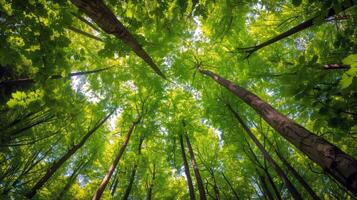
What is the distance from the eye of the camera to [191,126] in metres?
9.85

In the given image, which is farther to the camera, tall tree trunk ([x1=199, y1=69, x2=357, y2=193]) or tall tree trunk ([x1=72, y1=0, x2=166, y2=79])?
tall tree trunk ([x1=72, y1=0, x2=166, y2=79])

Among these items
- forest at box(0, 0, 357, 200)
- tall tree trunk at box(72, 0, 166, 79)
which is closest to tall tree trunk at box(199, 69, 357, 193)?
forest at box(0, 0, 357, 200)

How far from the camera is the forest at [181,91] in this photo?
2.32 meters

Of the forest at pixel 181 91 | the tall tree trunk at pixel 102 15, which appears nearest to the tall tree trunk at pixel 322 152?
the forest at pixel 181 91

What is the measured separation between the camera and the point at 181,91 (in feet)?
36.6

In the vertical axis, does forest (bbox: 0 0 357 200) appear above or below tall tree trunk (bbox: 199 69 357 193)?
above

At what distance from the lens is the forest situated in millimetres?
2316

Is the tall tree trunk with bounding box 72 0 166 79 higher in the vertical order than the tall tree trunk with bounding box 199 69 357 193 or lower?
higher

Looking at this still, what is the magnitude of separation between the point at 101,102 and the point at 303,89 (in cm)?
786

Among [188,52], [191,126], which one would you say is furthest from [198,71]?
[191,126]

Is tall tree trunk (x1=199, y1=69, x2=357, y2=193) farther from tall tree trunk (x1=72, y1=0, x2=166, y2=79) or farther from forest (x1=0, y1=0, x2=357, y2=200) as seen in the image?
tall tree trunk (x1=72, y1=0, x2=166, y2=79)

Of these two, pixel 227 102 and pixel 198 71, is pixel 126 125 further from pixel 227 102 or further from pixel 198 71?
pixel 227 102

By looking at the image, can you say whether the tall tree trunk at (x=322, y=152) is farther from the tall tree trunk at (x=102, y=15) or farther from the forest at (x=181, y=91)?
the tall tree trunk at (x=102, y=15)

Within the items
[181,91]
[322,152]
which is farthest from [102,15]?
[181,91]
